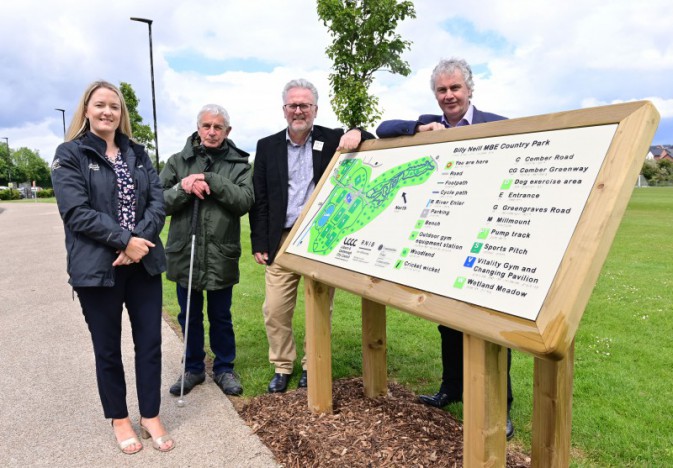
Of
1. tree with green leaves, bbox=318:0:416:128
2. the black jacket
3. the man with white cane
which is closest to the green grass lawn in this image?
the man with white cane

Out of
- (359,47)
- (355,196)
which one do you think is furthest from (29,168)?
(355,196)

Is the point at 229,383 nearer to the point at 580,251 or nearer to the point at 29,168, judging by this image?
the point at 580,251

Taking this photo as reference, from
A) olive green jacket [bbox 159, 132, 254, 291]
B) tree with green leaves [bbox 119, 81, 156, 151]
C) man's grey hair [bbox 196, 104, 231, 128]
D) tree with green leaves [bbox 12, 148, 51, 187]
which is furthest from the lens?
tree with green leaves [bbox 12, 148, 51, 187]

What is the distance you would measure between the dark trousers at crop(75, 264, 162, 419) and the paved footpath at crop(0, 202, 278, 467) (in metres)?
0.30

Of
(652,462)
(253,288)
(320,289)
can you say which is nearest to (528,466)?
(652,462)

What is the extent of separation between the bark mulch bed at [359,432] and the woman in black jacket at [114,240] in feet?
2.37

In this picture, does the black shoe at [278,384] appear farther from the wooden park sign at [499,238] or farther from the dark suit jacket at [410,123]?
the dark suit jacket at [410,123]

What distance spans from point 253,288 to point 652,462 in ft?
19.1

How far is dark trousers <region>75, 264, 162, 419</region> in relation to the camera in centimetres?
317

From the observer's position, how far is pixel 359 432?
10.7 ft

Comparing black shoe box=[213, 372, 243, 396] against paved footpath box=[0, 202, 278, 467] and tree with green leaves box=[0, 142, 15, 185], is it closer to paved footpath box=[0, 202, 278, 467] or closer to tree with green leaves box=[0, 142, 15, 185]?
paved footpath box=[0, 202, 278, 467]

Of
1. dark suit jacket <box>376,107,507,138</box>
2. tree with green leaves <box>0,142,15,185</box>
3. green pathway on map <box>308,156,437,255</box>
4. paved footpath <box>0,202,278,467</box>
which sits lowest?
paved footpath <box>0,202,278,467</box>

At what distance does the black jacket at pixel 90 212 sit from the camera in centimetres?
296

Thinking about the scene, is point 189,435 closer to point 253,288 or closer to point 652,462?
point 652,462
